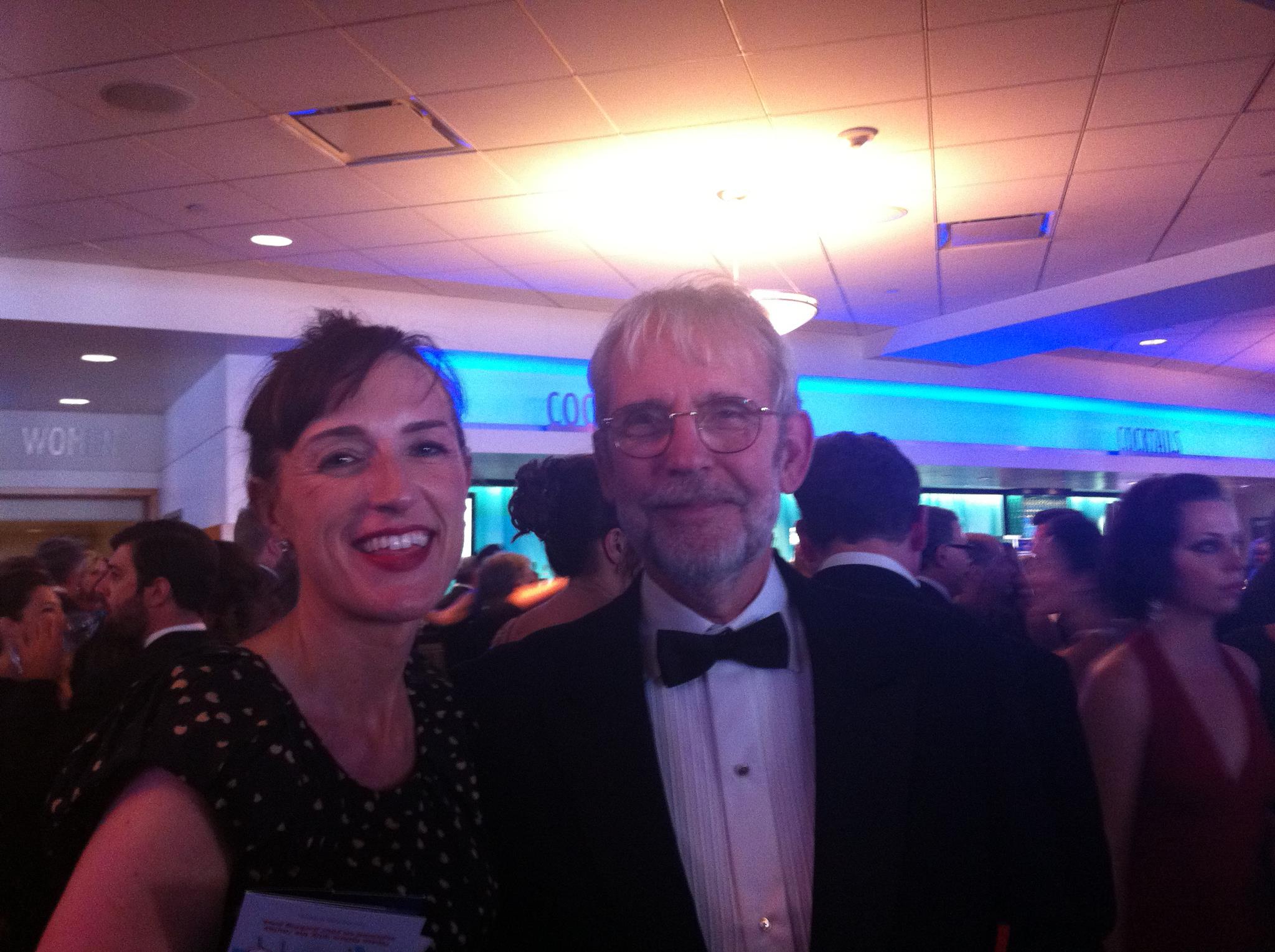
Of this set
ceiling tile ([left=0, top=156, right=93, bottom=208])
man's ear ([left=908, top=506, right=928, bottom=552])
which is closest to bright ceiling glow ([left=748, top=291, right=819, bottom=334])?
man's ear ([left=908, top=506, right=928, bottom=552])

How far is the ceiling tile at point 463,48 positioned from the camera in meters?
3.69

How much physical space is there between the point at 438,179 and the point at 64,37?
A: 73.8 inches

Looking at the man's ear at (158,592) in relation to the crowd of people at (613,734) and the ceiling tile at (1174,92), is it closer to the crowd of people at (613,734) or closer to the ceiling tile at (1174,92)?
the crowd of people at (613,734)

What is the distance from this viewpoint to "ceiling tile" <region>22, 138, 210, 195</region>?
Result: 15.8 ft

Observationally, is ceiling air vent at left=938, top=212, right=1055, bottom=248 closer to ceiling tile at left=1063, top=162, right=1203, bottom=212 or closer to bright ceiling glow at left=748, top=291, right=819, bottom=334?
ceiling tile at left=1063, top=162, right=1203, bottom=212

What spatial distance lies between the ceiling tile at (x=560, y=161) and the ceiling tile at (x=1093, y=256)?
3.21m

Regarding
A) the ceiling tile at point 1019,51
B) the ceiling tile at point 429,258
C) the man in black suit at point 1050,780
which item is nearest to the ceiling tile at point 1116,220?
the ceiling tile at point 1019,51

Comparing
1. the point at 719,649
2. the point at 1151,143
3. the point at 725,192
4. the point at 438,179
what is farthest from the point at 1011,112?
the point at 719,649

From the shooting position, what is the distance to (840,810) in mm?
1342

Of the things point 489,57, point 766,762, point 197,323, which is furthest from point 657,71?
point 197,323

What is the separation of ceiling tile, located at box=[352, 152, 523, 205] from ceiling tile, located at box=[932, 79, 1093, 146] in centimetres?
213

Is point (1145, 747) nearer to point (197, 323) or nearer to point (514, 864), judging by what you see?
point (514, 864)

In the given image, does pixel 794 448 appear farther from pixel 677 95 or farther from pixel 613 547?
pixel 677 95

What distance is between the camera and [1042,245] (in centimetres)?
677
